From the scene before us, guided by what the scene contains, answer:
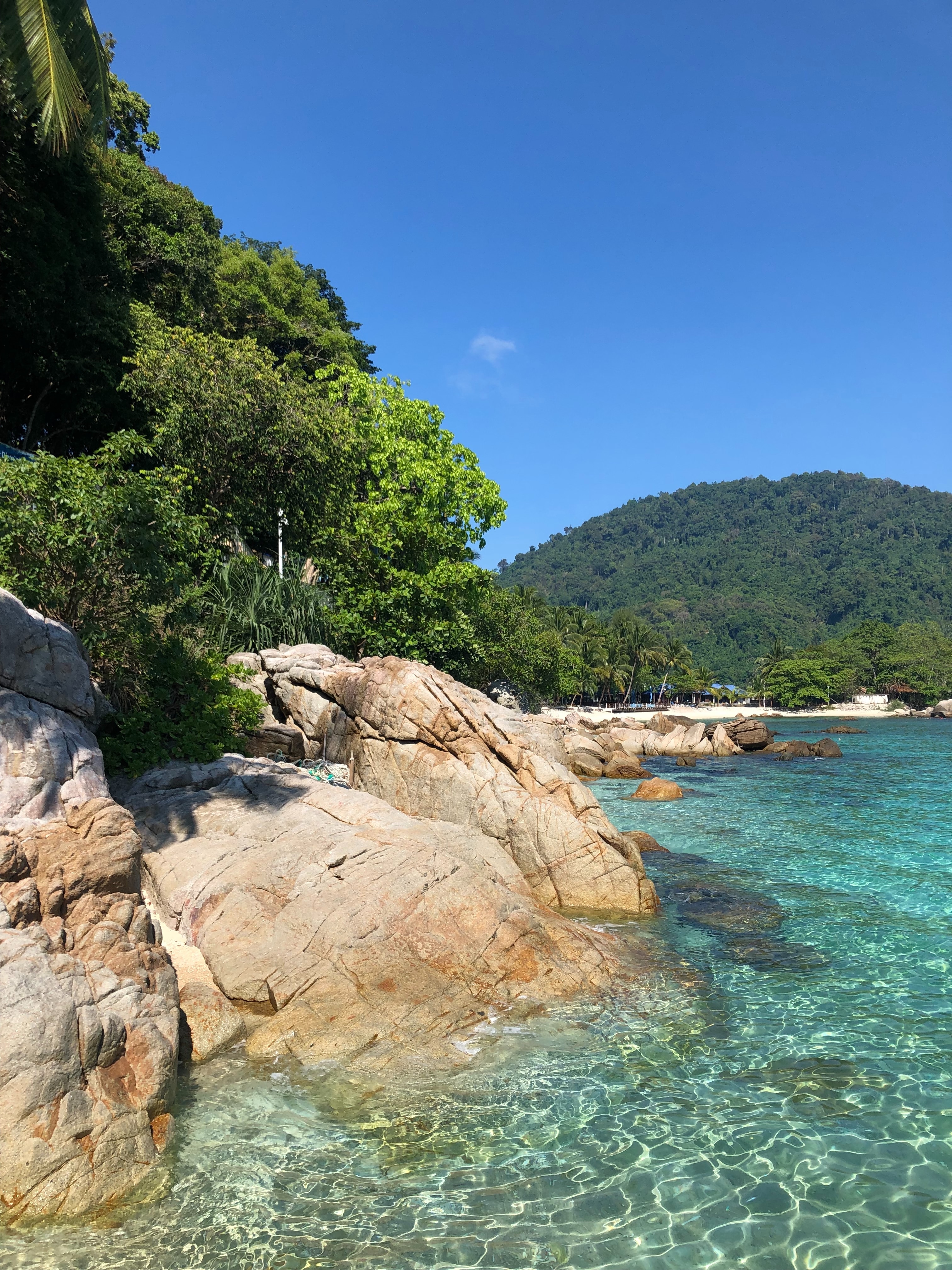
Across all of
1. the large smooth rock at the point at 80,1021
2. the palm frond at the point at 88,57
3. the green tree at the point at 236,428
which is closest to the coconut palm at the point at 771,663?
the green tree at the point at 236,428

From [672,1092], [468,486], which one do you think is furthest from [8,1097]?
[468,486]

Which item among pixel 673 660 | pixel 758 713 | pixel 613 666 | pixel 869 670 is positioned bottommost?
pixel 758 713

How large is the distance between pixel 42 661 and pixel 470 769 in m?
6.72

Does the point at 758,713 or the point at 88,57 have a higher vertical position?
the point at 88,57

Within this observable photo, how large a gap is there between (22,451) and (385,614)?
9.29m

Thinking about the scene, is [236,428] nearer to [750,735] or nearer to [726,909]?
[726,909]

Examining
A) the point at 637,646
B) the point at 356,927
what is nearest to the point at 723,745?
the point at 356,927

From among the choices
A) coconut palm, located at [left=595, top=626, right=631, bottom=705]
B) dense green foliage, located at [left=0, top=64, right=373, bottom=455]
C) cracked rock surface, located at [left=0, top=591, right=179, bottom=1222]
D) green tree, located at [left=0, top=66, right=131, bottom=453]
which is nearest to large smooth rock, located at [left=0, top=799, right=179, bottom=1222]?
cracked rock surface, located at [left=0, top=591, right=179, bottom=1222]

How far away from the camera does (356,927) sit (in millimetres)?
7727

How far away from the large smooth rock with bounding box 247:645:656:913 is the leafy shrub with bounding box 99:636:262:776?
5.79 feet

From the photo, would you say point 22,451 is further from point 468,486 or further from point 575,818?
point 575,818

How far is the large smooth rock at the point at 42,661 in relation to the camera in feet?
25.5

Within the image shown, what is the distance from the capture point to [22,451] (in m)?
16.7

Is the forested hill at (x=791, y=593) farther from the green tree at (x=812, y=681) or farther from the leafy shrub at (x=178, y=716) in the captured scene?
the leafy shrub at (x=178, y=716)
